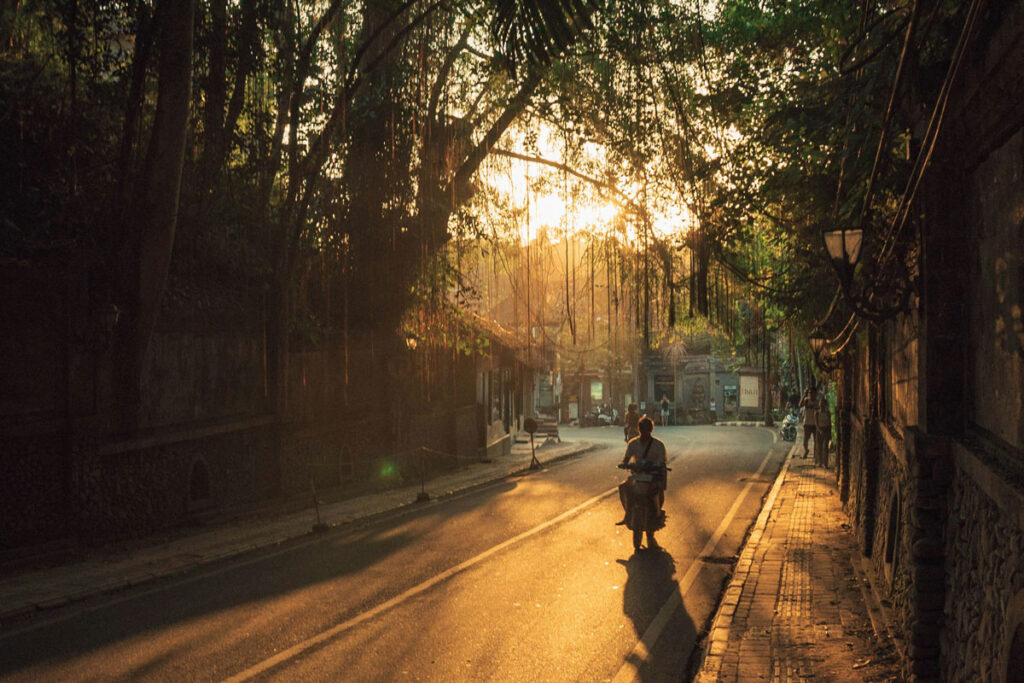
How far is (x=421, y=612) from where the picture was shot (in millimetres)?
9250

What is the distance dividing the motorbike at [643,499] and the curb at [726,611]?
1329mm

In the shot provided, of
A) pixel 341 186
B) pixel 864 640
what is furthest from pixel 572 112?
pixel 864 640

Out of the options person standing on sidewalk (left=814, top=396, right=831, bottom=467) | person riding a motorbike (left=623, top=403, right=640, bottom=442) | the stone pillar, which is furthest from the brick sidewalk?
person riding a motorbike (left=623, top=403, right=640, bottom=442)

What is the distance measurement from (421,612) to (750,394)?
62314 mm

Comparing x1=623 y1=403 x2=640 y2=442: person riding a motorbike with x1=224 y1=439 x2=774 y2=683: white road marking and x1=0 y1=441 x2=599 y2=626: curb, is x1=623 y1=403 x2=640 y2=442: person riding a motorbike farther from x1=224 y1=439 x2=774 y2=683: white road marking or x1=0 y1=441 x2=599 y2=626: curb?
x1=224 y1=439 x2=774 y2=683: white road marking

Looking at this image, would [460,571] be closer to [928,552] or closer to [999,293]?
[928,552]

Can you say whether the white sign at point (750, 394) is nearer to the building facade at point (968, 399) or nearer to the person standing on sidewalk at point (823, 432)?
the person standing on sidewalk at point (823, 432)

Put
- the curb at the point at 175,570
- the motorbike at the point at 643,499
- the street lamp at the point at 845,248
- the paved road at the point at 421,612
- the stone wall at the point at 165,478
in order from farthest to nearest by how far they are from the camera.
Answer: the stone wall at the point at 165,478 → the motorbike at the point at 643,499 → the curb at the point at 175,570 → the street lamp at the point at 845,248 → the paved road at the point at 421,612

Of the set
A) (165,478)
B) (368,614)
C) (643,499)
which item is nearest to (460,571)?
(368,614)

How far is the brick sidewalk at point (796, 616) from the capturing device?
24.0 ft

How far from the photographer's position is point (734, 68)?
15547 millimetres

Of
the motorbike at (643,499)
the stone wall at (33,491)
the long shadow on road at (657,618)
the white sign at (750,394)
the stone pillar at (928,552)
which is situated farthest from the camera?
the white sign at (750,394)

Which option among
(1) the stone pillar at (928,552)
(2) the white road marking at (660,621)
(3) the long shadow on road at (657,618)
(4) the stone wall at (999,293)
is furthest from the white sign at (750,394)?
(4) the stone wall at (999,293)

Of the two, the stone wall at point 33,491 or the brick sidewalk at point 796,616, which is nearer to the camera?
the brick sidewalk at point 796,616
